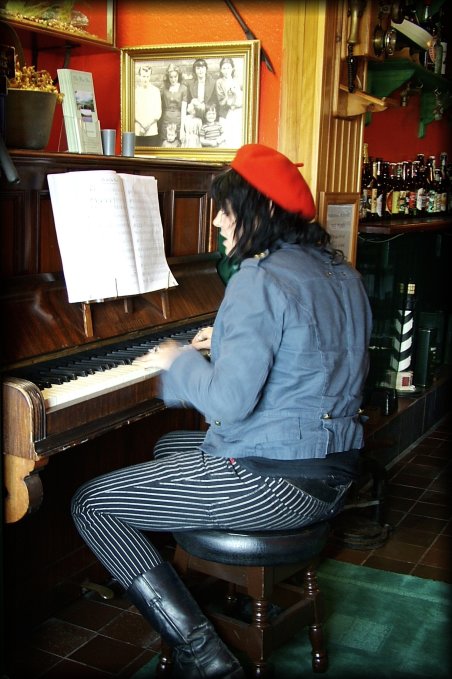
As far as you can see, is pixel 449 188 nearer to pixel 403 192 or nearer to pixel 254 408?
pixel 403 192

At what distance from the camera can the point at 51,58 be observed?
333 cm

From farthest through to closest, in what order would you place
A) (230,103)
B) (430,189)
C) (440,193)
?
(440,193) → (430,189) → (230,103)

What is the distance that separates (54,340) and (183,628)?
32.9 inches

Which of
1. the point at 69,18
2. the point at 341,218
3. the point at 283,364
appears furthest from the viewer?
the point at 341,218

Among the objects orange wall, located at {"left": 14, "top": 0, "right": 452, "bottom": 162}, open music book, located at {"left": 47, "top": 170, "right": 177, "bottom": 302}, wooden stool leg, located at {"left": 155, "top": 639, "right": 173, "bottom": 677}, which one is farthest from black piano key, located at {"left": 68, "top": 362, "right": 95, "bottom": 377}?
orange wall, located at {"left": 14, "top": 0, "right": 452, "bottom": 162}

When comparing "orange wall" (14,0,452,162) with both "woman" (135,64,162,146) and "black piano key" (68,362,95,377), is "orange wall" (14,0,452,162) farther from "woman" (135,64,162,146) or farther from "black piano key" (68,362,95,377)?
"black piano key" (68,362,95,377)

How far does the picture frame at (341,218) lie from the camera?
3.40 meters

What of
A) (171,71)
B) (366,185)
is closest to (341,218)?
(171,71)

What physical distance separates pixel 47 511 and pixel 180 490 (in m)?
0.77

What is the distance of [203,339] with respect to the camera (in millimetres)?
2436

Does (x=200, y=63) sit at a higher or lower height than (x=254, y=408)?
higher

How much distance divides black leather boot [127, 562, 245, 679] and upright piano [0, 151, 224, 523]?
0.37 m

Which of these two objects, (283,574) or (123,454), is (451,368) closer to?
(123,454)

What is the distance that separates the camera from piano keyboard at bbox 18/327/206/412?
2016 millimetres
